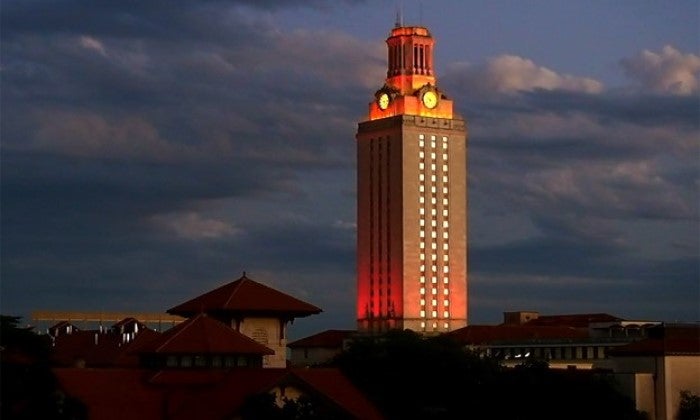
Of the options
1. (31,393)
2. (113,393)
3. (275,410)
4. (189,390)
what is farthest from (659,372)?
(31,393)

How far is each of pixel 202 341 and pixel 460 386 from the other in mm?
15693

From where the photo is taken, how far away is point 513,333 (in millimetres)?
172125

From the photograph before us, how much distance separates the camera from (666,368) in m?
105

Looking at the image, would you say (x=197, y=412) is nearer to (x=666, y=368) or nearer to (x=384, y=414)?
(x=384, y=414)

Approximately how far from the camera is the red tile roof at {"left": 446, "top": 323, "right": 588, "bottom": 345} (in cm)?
16425

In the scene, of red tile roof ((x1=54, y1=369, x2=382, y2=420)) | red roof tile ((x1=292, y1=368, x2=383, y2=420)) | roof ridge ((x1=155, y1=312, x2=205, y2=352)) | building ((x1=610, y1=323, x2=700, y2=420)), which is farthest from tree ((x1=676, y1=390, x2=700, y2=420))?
roof ridge ((x1=155, y1=312, x2=205, y2=352))

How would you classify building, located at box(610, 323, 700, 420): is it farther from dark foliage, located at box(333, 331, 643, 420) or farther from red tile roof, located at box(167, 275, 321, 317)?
red tile roof, located at box(167, 275, 321, 317)

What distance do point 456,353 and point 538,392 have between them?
5.23 m

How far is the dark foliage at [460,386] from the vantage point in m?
86.5

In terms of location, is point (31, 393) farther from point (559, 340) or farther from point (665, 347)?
point (559, 340)

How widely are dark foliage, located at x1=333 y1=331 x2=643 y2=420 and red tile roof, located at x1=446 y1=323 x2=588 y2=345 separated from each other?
64.0 m

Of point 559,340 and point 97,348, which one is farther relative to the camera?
point 559,340

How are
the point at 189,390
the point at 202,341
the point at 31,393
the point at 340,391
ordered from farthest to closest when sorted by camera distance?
the point at 202,341
the point at 189,390
the point at 340,391
the point at 31,393

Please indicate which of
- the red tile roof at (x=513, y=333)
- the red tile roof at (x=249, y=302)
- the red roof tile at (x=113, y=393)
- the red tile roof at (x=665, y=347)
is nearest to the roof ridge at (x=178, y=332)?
the red roof tile at (x=113, y=393)
